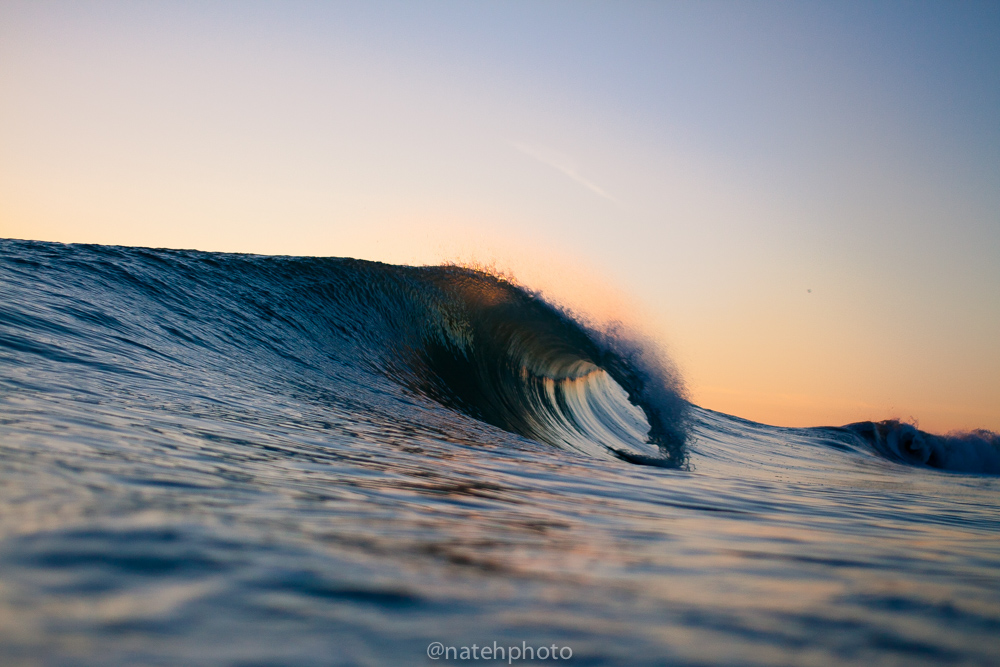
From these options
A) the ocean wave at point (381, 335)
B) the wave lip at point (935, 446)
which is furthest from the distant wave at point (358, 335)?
the wave lip at point (935, 446)

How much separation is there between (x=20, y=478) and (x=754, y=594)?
180 cm

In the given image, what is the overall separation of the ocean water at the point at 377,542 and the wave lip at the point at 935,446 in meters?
12.2

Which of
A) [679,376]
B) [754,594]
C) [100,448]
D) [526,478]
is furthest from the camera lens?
[679,376]

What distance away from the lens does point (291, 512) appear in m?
1.72

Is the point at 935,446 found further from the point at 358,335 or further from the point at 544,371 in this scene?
the point at 358,335

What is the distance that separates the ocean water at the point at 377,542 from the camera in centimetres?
100

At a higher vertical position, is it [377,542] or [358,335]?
[358,335]

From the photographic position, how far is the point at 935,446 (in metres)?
16.0

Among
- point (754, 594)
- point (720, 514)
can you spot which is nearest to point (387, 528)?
point (754, 594)

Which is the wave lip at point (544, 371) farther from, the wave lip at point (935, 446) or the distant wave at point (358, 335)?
the wave lip at point (935, 446)

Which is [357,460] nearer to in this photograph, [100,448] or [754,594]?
[100,448]

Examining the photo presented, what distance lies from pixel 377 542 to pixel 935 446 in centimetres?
1848

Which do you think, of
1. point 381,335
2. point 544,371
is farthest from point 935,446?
point 381,335

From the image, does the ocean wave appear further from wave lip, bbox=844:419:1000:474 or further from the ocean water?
wave lip, bbox=844:419:1000:474
